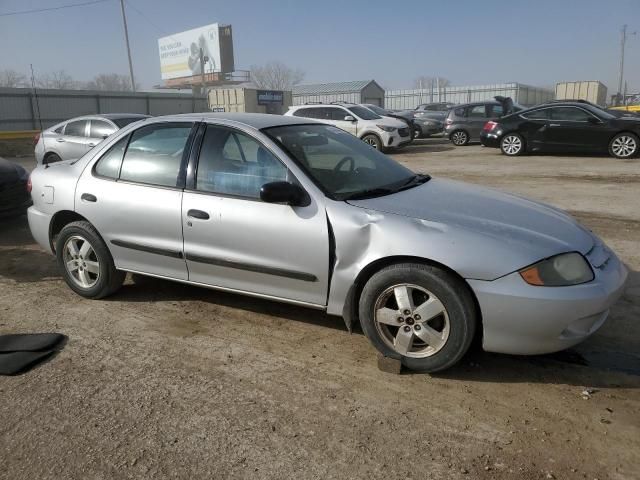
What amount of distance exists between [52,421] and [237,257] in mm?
1496

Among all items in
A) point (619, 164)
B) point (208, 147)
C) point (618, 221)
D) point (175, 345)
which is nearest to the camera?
point (175, 345)

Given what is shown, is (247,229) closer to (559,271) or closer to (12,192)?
(559,271)

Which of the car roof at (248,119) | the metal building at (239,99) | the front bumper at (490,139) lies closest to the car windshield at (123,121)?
the car roof at (248,119)

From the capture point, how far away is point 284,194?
345cm

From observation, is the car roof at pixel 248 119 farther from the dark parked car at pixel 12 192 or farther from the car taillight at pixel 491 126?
the car taillight at pixel 491 126

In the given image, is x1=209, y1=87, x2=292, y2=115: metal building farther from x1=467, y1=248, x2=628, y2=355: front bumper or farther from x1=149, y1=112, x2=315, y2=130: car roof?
x1=467, y1=248, x2=628, y2=355: front bumper

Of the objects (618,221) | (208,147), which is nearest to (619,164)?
(618,221)

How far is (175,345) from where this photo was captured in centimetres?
375

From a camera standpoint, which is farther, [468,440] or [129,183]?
[129,183]

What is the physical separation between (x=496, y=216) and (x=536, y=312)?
2.34 feet

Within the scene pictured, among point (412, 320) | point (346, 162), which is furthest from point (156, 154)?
point (412, 320)

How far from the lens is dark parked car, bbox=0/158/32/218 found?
7336 millimetres

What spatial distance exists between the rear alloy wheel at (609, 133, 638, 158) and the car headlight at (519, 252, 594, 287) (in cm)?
1192

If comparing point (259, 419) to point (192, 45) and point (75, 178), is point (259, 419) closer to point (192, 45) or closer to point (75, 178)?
point (75, 178)
